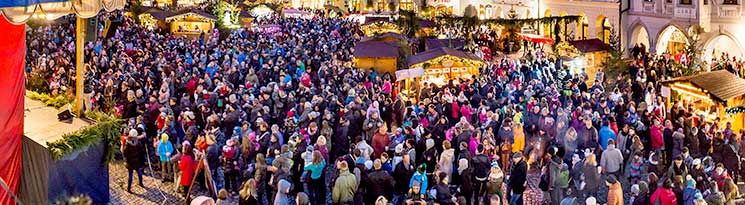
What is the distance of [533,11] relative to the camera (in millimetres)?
47469

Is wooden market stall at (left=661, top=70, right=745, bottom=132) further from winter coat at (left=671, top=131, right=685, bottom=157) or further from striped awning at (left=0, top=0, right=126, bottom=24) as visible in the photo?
striped awning at (left=0, top=0, right=126, bottom=24)

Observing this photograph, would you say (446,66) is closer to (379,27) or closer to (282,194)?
(282,194)

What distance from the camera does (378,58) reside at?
2439 centimetres

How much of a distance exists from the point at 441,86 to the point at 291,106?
17.4 feet

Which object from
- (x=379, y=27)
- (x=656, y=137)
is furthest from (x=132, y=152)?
(x=379, y=27)

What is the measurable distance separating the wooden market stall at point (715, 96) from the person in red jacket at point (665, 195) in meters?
5.55

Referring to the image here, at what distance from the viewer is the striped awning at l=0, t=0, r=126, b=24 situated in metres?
7.12

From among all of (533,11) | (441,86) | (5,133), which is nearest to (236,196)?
(5,133)

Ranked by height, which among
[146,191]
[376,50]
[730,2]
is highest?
[730,2]

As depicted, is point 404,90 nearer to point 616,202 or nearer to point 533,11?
point 616,202

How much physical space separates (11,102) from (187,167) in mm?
3253

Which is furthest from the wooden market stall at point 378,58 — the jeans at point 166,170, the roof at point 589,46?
the jeans at point 166,170

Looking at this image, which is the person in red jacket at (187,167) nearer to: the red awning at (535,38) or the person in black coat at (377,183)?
the person in black coat at (377,183)

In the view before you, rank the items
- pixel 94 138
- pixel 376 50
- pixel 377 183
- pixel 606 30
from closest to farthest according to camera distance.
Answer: pixel 377 183, pixel 94 138, pixel 376 50, pixel 606 30
